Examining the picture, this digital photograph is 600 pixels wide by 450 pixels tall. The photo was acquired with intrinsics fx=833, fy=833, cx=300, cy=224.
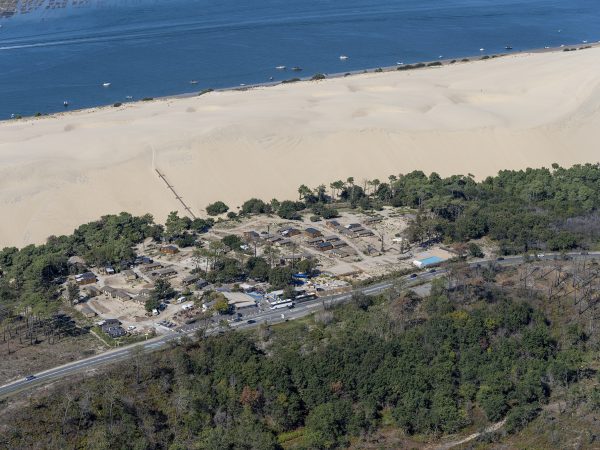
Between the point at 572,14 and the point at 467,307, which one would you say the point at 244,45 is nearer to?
the point at 572,14

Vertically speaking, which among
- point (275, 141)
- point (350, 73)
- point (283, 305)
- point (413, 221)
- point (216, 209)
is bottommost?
point (413, 221)

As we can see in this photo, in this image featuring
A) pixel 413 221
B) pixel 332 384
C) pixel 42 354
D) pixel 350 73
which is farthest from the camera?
pixel 350 73

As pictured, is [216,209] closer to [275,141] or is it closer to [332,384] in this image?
[275,141]

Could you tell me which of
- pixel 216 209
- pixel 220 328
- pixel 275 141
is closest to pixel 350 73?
pixel 275 141

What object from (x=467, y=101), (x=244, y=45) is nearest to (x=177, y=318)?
(x=467, y=101)

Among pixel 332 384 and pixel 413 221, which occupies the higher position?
pixel 332 384

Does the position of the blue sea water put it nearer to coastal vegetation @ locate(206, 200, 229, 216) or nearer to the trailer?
coastal vegetation @ locate(206, 200, 229, 216)

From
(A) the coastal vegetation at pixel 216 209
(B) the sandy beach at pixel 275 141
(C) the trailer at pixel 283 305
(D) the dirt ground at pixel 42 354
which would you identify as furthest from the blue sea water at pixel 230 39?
(C) the trailer at pixel 283 305

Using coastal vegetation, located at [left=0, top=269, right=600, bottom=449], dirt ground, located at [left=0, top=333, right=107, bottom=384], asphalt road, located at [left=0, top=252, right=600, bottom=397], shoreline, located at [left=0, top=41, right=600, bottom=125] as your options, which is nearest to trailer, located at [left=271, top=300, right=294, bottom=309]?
asphalt road, located at [left=0, top=252, right=600, bottom=397]
